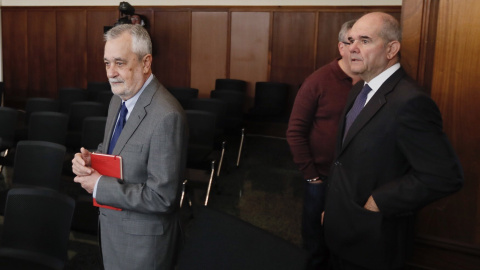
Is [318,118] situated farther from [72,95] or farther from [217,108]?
[72,95]

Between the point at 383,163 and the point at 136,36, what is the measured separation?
116 cm

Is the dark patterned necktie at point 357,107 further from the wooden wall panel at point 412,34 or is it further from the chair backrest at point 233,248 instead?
the chair backrest at point 233,248

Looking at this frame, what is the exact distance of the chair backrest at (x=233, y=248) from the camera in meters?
1.22

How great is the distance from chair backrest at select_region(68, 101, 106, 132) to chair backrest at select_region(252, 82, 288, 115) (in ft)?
10.5

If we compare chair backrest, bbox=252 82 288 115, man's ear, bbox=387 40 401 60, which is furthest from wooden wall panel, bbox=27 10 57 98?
man's ear, bbox=387 40 401 60

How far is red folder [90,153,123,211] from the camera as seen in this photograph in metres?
2.01

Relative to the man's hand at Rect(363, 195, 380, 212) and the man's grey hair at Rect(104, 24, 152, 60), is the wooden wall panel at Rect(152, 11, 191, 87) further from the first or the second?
the man's hand at Rect(363, 195, 380, 212)

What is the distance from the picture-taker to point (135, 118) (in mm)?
2035

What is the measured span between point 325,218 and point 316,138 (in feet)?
2.79

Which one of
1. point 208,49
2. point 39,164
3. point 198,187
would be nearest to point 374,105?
point 39,164

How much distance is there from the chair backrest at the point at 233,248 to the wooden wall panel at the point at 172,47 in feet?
28.4

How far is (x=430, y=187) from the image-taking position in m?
1.78

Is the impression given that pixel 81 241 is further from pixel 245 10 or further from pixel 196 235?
pixel 245 10

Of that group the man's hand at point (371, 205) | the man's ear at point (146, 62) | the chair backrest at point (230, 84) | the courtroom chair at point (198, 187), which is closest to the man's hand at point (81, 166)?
the man's ear at point (146, 62)
